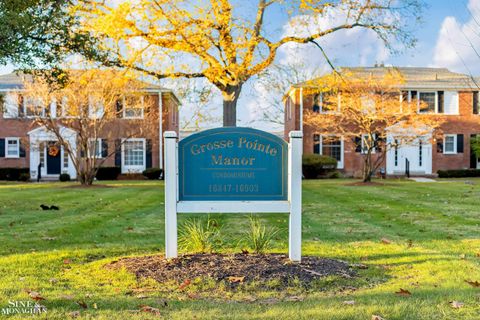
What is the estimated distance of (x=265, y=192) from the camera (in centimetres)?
678

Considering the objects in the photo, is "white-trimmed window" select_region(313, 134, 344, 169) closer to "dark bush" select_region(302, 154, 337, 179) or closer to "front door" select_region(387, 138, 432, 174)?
"dark bush" select_region(302, 154, 337, 179)

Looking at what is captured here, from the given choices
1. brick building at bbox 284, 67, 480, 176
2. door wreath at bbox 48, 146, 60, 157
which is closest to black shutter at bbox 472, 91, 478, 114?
brick building at bbox 284, 67, 480, 176

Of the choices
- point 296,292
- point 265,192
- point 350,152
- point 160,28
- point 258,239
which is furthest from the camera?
point 350,152

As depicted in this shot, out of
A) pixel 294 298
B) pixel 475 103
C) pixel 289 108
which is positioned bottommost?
pixel 294 298

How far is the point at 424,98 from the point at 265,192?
31.0m

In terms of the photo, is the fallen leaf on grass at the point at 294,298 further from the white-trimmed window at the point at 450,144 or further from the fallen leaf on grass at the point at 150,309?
the white-trimmed window at the point at 450,144

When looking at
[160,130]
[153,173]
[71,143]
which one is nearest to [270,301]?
[153,173]

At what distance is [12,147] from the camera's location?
3456 centimetres

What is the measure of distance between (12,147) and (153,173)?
32.5 feet

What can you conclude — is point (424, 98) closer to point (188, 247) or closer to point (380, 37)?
point (380, 37)

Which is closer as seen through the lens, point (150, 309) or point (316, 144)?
point (150, 309)

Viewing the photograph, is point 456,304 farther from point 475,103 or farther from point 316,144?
point 475,103

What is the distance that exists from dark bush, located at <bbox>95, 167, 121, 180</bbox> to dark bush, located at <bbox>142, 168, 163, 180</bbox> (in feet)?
6.03

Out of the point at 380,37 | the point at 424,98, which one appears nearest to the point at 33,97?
the point at 380,37
